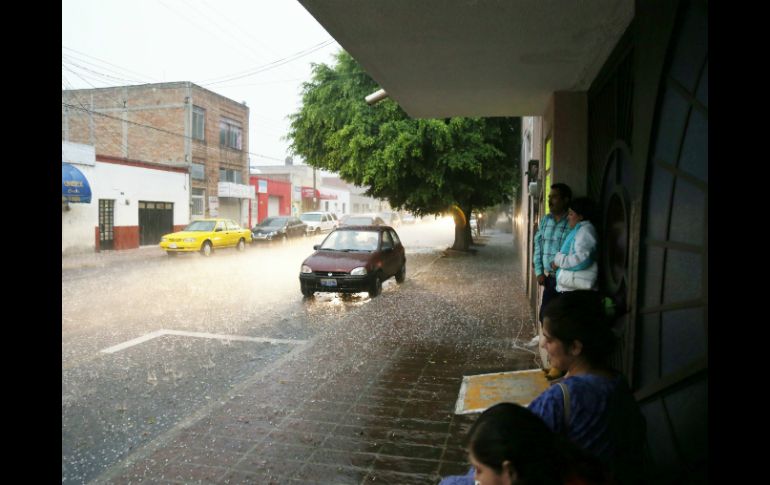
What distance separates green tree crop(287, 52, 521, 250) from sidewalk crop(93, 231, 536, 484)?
964 centimetres

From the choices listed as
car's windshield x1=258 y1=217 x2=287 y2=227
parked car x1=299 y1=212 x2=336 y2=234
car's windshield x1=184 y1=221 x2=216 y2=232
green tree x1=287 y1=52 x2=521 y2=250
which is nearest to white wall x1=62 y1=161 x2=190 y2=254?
car's windshield x1=184 y1=221 x2=216 y2=232

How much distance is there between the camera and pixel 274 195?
1743 inches

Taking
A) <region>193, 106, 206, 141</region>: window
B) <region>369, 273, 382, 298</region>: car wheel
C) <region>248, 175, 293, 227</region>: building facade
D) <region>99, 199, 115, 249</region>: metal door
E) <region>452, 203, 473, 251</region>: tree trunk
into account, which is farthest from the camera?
<region>248, 175, 293, 227</region>: building facade

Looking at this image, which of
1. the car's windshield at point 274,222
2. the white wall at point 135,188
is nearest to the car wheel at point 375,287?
the white wall at point 135,188

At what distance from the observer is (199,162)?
33.4 meters

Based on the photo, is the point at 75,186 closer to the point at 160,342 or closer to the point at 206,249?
the point at 206,249

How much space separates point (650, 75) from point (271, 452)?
11.5ft

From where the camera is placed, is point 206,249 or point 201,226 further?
point 201,226

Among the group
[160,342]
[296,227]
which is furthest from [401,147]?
[296,227]

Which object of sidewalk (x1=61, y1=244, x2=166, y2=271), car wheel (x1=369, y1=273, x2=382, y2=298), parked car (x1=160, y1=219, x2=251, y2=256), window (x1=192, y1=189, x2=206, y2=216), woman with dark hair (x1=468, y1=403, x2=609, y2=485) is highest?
window (x1=192, y1=189, x2=206, y2=216)

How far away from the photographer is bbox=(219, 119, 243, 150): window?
1422 inches

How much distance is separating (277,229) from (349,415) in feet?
78.2

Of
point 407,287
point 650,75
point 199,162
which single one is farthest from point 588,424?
point 199,162

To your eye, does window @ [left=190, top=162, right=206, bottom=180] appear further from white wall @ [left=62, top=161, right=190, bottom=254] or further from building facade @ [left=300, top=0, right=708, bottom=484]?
building facade @ [left=300, top=0, right=708, bottom=484]
